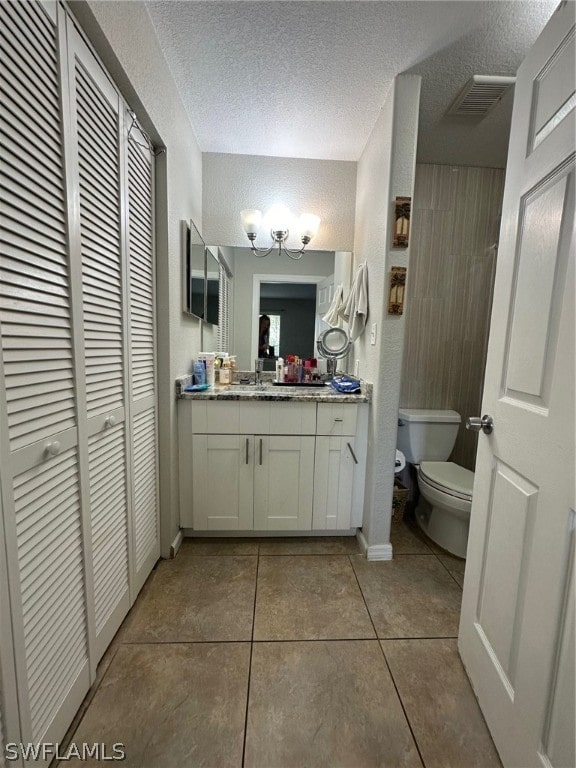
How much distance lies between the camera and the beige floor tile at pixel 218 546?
5.79 ft

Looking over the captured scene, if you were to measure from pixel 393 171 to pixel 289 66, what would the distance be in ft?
2.13

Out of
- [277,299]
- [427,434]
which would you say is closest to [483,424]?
[427,434]

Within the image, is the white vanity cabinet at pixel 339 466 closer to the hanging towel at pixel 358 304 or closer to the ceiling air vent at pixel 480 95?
the hanging towel at pixel 358 304

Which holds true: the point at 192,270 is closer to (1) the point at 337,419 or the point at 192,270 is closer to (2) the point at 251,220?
(2) the point at 251,220

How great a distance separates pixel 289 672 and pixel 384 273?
1715mm

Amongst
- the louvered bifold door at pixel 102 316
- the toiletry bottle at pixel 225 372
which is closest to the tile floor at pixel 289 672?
the louvered bifold door at pixel 102 316

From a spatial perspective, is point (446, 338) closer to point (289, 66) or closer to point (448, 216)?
point (448, 216)

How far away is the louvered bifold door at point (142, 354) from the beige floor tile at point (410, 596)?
3.55ft

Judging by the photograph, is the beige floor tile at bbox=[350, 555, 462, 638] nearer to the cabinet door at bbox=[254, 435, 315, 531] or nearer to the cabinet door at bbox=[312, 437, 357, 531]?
the cabinet door at bbox=[312, 437, 357, 531]

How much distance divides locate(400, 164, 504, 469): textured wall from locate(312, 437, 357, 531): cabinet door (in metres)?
0.79

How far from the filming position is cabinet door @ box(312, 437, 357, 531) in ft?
5.88

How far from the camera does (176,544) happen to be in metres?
1.75

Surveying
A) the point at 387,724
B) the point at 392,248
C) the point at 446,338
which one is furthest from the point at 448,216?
the point at 387,724

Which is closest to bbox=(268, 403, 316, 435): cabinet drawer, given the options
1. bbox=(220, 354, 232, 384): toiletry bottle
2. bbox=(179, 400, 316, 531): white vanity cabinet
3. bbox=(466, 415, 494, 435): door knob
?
bbox=(179, 400, 316, 531): white vanity cabinet
